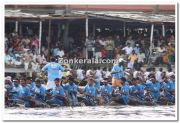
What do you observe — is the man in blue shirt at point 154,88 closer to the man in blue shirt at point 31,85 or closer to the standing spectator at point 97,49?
the man in blue shirt at point 31,85

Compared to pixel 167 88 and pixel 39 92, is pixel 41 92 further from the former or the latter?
pixel 167 88

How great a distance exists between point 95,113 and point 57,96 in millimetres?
1142

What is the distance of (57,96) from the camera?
52.2 ft

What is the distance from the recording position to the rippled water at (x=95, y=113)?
47.9ft

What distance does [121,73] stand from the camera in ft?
59.8

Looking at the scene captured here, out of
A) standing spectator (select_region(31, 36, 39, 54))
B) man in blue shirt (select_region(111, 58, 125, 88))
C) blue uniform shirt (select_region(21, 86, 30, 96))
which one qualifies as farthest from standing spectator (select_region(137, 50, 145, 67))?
blue uniform shirt (select_region(21, 86, 30, 96))

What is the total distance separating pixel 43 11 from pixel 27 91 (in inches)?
233

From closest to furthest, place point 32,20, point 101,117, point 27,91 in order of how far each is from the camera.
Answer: point 101,117, point 27,91, point 32,20

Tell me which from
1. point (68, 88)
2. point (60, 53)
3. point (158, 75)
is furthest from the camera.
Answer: point (60, 53)

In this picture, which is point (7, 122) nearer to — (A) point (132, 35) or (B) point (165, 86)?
(B) point (165, 86)

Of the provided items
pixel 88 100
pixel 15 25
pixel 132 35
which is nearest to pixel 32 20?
pixel 15 25

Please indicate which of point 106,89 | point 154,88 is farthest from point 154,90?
point 106,89

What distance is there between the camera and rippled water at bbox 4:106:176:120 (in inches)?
575

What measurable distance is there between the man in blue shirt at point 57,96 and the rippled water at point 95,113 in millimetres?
184
